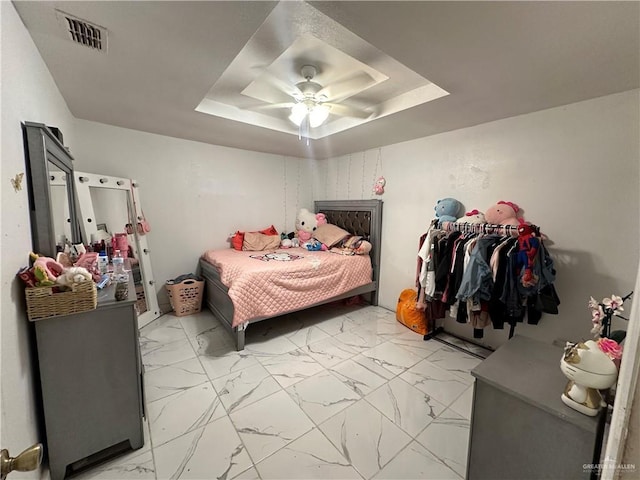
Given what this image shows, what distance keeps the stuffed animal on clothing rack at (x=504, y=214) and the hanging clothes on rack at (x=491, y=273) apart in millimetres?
123

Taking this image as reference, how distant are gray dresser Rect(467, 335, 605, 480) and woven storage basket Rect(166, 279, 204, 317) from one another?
3.04 meters

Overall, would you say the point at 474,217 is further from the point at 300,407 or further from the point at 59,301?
the point at 59,301

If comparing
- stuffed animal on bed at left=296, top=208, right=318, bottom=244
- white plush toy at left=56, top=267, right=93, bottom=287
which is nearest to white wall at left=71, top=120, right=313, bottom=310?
stuffed animal on bed at left=296, top=208, right=318, bottom=244

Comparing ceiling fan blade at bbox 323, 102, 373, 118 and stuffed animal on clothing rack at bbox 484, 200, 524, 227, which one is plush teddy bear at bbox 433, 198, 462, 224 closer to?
stuffed animal on clothing rack at bbox 484, 200, 524, 227

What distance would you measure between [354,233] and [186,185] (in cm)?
235

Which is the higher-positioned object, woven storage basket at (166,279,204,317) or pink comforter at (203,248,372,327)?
pink comforter at (203,248,372,327)


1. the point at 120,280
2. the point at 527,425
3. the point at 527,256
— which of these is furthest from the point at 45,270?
the point at 527,256

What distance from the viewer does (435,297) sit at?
2432 millimetres

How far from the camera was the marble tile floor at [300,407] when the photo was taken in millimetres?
1388

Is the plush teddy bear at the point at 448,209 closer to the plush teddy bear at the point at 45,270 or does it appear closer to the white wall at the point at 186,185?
the white wall at the point at 186,185

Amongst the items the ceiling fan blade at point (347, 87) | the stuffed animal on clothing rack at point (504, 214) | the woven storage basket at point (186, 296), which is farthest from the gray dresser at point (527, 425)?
the woven storage basket at point (186, 296)

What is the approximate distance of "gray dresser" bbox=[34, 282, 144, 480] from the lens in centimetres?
120

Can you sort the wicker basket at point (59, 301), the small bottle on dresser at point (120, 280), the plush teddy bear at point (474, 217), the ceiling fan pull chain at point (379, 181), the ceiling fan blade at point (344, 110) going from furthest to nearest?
the ceiling fan pull chain at point (379, 181), the plush teddy bear at point (474, 217), the ceiling fan blade at point (344, 110), the small bottle on dresser at point (120, 280), the wicker basket at point (59, 301)

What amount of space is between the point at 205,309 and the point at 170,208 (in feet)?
4.45
